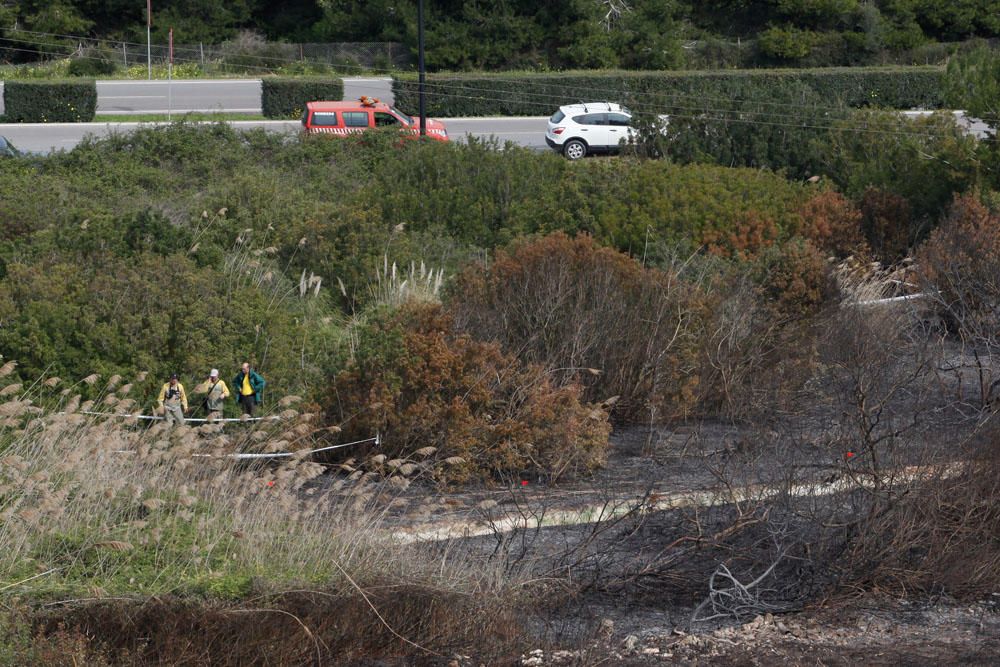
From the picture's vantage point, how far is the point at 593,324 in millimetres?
13250

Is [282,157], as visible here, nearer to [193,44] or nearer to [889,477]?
[889,477]

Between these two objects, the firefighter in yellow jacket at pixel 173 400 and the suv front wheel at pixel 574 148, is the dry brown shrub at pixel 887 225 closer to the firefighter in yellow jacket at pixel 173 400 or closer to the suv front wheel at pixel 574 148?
the suv front wheel at pixel 574 148

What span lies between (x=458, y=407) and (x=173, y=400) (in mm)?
2749

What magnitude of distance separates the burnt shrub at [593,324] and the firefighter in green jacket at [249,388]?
2.27 metres

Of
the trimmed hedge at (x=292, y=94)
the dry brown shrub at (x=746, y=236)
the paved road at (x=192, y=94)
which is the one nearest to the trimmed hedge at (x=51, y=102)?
the paved road at (x=192, y=94)

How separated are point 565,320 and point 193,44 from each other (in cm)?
3181

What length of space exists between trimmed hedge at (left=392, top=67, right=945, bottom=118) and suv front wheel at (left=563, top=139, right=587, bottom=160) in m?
5.83

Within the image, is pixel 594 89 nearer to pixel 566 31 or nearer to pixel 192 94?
pixel 566 31

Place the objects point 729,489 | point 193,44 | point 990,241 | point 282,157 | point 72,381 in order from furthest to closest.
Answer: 1. point 193,44
2. point 282,157
3. point 990,241
4. point 72,381
5. point 729,489

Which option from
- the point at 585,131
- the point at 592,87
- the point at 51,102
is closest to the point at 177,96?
the point at 51,102

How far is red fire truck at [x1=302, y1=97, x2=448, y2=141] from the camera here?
28.6 meters

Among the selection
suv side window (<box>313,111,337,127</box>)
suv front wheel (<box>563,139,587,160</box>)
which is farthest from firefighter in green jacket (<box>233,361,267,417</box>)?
suv front wheel (<box>563,139,587,160</box>)

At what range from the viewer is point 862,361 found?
9.44m

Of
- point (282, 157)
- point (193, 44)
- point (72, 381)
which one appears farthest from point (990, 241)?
point (193, 44)
